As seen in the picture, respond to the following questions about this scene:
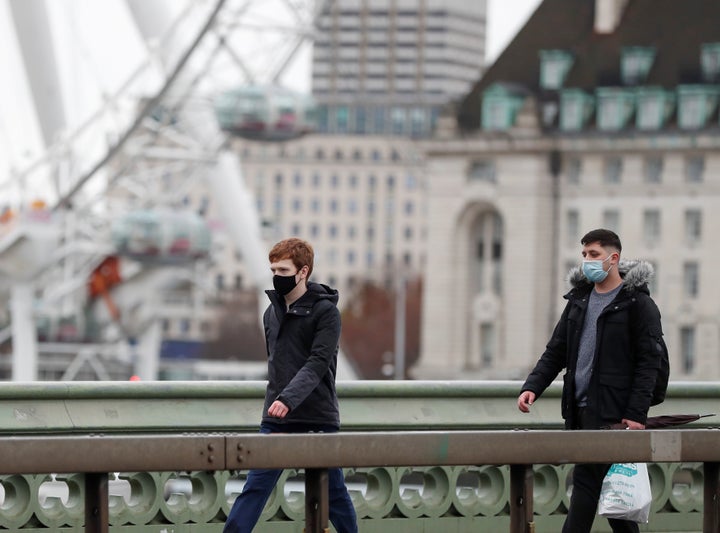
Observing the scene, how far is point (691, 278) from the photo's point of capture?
99875 mm

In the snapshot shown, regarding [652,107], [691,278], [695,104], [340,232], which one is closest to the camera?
[695,104]

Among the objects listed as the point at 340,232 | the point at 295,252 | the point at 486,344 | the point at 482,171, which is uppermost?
the point at 482,171

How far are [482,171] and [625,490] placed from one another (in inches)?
3908

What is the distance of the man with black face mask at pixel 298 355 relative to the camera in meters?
9.15

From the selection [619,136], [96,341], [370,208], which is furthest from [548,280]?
[370,208]

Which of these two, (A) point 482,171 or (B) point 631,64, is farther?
(A) point 482,171

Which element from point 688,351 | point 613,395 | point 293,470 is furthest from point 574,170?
point 613,395

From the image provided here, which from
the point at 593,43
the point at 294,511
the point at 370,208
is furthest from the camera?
the point at 370,208

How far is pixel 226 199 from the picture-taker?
256ft

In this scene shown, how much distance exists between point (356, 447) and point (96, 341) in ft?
263

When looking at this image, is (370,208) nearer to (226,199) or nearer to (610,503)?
(226,199)

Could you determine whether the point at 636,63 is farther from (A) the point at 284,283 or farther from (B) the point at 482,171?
(A) the point at 284,283

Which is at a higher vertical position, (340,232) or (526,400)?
(526,400)

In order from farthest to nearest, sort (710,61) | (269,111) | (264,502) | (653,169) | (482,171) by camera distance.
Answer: (482,171) → (653,169) → (710,61) → (269,111) → (264,502)
